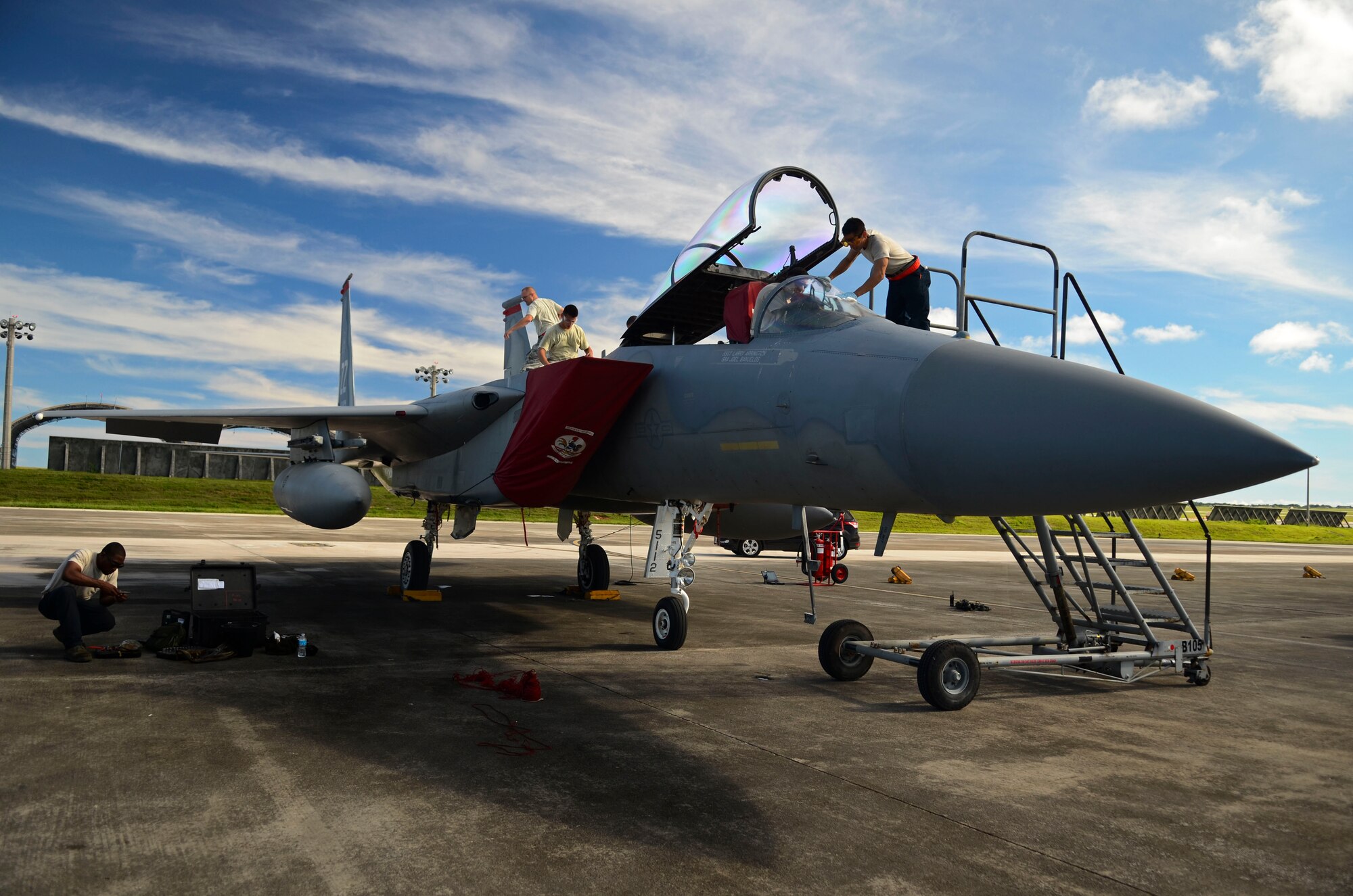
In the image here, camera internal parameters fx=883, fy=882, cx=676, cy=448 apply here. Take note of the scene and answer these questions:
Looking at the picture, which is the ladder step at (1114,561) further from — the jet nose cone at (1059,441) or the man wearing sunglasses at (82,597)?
the man wearing sunglasses at (82,597)

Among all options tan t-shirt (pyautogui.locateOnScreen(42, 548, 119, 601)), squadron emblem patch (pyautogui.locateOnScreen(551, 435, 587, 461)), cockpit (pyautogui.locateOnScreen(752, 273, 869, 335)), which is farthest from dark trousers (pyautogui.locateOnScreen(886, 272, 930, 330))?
tan t-shirt (pyautogui.locateOnScreen(42, 548, 119, 601))

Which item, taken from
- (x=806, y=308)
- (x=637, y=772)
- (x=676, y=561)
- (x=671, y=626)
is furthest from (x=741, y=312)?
(x=637, y=772)

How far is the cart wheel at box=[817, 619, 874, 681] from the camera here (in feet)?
22.6

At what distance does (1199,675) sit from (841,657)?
314 cm

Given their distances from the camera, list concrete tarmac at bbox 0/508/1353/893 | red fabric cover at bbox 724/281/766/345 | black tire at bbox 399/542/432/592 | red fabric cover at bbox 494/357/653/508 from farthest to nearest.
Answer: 1. black tire at bbox 399/542/432/592
2. red fabric cover at bbox 494/357/653/508
3. red fabric cover at bbox 724/281/766/345
4. concrete tarmac at bbox 0/508/1353/893

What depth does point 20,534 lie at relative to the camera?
18438 mm

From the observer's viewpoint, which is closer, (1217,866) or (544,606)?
(1217,866)

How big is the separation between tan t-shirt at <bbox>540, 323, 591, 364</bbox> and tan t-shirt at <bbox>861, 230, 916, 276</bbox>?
3.78 m

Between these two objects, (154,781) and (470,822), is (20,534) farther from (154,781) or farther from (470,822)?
(470,822)

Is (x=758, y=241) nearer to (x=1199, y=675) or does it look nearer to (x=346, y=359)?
(x=1199, y=675)

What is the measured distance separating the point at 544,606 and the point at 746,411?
5900 mm

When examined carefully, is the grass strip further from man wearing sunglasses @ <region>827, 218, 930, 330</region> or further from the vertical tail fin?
man wearing sunglasses @ <region>827, 218, 930, 330</region>

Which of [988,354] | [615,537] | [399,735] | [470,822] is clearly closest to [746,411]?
[988,354]

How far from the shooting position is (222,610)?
711cm
